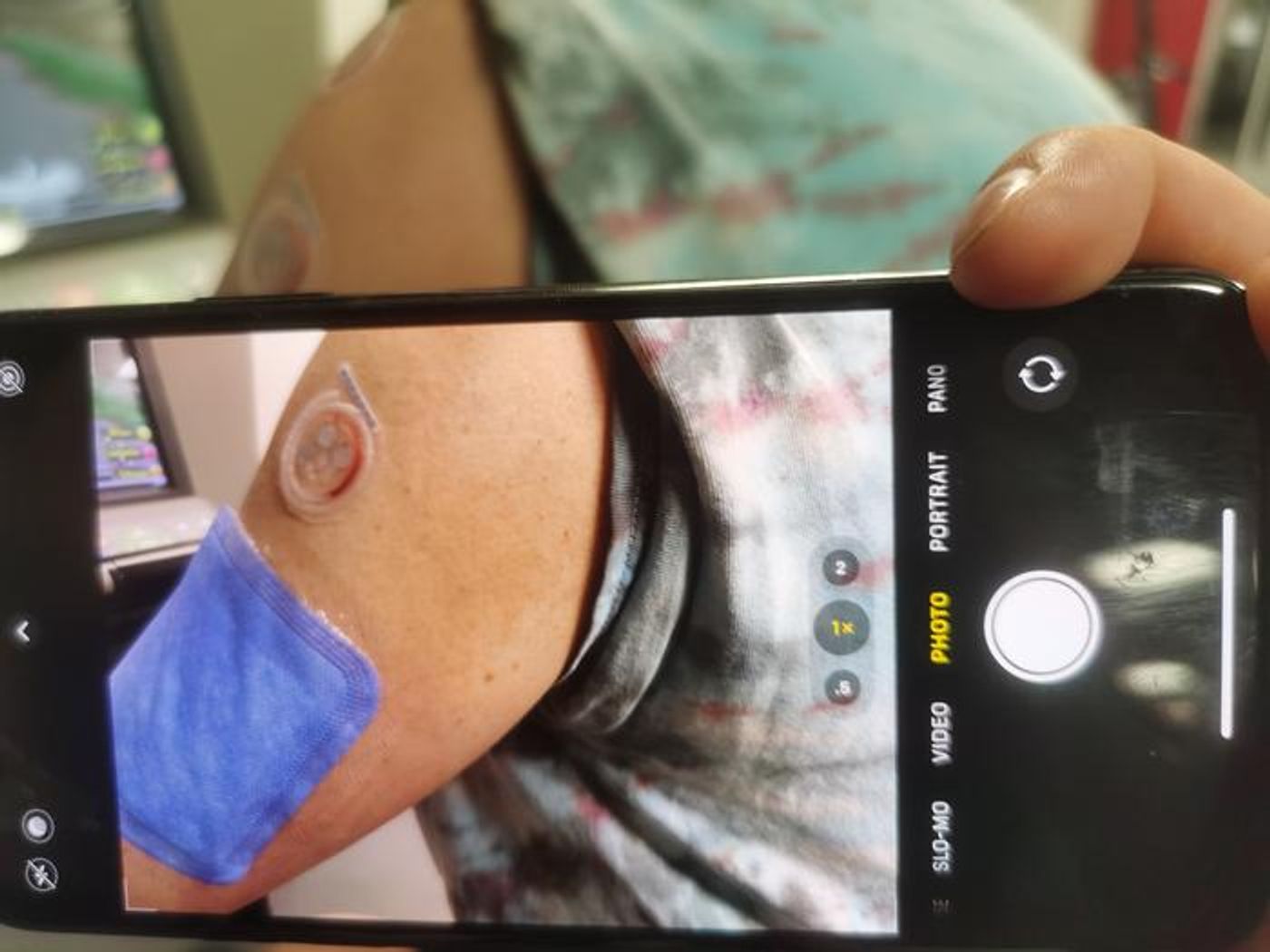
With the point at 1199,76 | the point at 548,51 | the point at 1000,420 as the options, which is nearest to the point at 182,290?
the point at 548,51

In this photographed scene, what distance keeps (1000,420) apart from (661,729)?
15cm

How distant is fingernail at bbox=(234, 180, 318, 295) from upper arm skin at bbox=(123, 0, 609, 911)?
15 cm

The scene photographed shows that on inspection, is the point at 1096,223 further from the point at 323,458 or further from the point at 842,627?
the point at 323,458

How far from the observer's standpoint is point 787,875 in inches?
15.0

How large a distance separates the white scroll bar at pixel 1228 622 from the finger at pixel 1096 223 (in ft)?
0.19

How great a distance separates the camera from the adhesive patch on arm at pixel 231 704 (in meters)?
0.38

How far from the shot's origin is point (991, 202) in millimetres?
329

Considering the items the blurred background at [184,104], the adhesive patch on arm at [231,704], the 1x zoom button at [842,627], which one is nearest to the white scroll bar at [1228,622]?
the 1x zoom button at [842,627]

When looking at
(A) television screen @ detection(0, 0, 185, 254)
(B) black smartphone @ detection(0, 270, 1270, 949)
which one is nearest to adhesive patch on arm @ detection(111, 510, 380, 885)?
(B) black smartphone @ detection(0, 270, 1270, 949)

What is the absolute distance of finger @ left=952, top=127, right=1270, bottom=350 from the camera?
0.33 m

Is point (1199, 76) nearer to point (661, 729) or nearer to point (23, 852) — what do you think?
point (661, 729)

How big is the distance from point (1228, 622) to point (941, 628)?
8 cm

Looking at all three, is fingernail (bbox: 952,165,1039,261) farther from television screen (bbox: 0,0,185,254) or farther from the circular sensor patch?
television screen (bbox: 0,0,185,254)

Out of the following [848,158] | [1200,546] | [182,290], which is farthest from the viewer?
[182,290]
